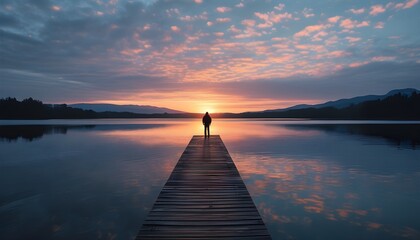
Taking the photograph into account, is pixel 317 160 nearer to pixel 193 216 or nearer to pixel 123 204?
pixel 123 204

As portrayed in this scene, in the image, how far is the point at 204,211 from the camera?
26.0 feet

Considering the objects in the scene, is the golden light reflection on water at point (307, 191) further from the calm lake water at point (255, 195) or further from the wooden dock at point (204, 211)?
the wooden dock at point (204, 211)

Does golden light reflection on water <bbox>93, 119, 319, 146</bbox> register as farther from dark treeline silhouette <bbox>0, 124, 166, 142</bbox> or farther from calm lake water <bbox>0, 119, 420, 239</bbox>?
calm lake water <bbox>0, 119, 420, 239</bbox>

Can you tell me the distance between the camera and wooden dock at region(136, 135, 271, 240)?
6574 millimetres

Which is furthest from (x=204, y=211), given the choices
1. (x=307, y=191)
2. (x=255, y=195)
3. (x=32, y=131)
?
(x=32, y=131)

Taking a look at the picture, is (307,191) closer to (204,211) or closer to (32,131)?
(204,211)

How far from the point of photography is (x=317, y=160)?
2414 centimetres

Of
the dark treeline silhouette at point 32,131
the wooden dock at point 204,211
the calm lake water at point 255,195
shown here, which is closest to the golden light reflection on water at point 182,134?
the dark treeline silhouette at point 32,131

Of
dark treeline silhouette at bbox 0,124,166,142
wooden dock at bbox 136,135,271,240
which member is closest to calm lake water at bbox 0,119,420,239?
wooden dock at bbox 136,135,271,240

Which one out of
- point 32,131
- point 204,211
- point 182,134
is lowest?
point 182,134

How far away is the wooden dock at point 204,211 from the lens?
6.57 meters

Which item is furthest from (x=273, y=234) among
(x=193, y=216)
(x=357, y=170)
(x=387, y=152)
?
(x=387, y=152)

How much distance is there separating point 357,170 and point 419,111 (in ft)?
404

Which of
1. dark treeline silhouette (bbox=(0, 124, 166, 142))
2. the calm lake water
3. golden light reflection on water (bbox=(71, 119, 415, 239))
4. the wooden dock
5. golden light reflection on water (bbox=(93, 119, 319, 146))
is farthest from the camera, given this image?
dark treeline silhouette (bbox=(0, 124, 166, 142))
